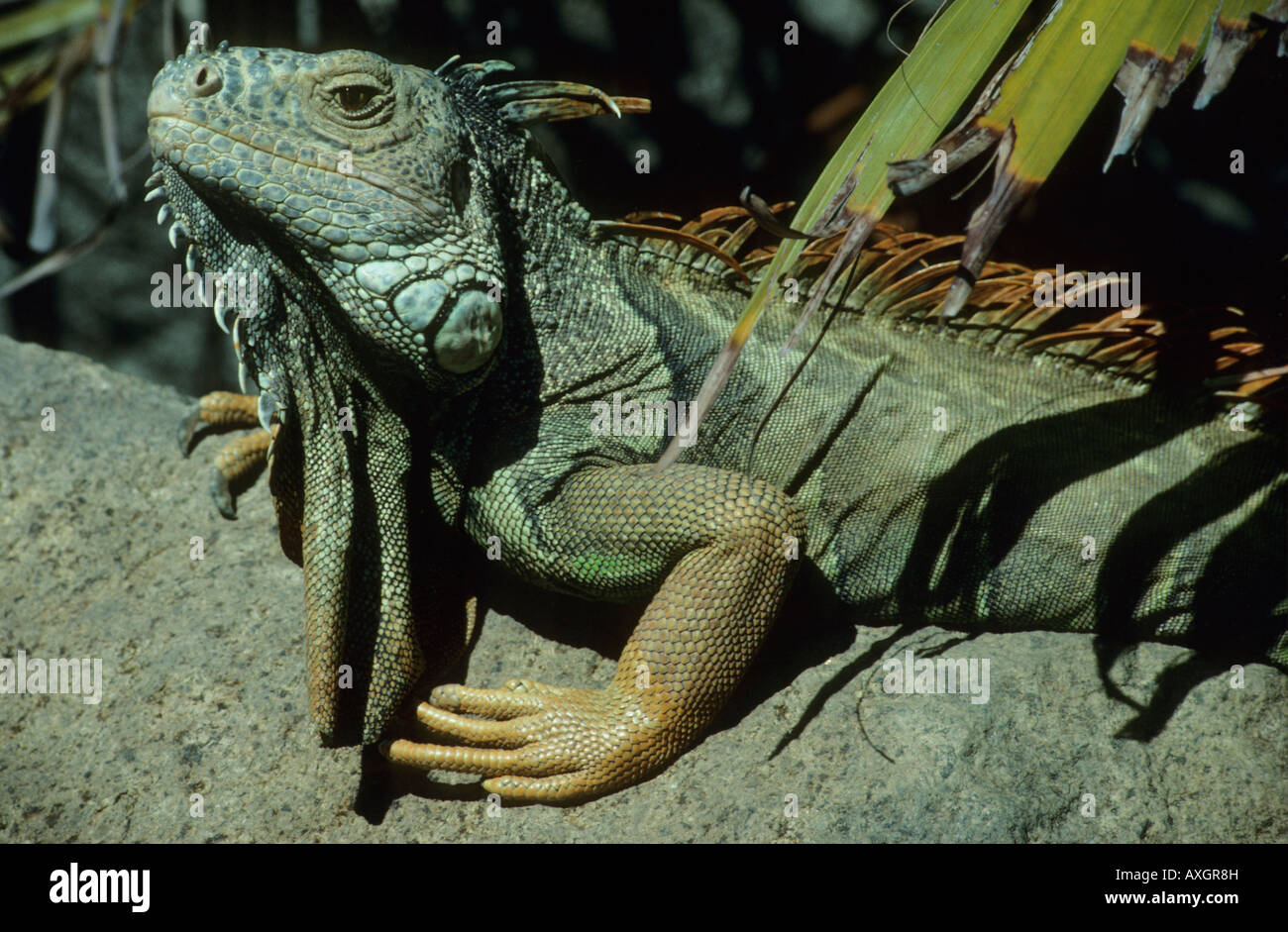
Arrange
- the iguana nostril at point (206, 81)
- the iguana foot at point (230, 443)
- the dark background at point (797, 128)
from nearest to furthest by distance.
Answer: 1. the iguana nostril at point (206, 81)
2. the iguana foot at point (230, 443)
3. the dark background at point (797, 128)

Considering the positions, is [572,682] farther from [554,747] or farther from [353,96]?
[353,96]

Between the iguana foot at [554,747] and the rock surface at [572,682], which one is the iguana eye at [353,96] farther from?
the iguana foot at [554,747]

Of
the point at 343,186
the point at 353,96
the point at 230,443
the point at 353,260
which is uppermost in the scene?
the point at 353,96

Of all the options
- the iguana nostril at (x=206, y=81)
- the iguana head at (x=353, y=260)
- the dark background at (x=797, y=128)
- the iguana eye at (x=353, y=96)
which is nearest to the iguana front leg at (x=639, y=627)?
the iguana head at (x=353, y=260)

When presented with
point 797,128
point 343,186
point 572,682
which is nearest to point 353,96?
point 343,186

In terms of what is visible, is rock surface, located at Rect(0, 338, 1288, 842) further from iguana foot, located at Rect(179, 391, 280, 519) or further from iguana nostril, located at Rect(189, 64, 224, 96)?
iguana nostril, located at Rect(189, 64, 224, 96)

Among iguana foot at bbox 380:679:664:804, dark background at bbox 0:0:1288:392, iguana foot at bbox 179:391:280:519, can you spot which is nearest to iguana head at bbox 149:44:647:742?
iguana foot at bbox 380:679:664:804

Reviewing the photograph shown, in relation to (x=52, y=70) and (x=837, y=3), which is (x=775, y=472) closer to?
(x=837, y=3)

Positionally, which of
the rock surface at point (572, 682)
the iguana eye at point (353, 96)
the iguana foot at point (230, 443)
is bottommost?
the rock surface at point (572, 682)
